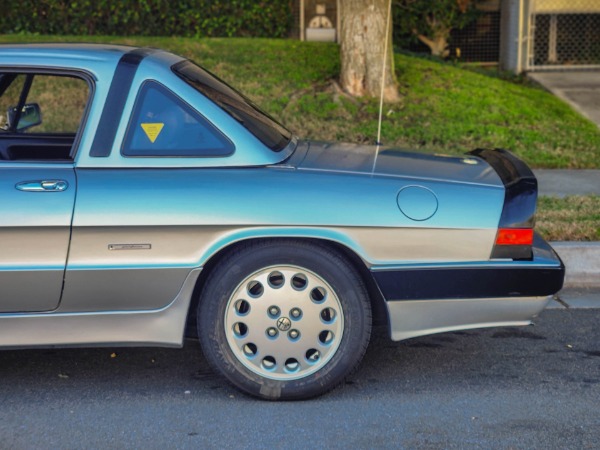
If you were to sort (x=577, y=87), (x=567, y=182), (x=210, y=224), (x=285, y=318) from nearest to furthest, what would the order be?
(x=210, y=224) < (x=285, y=318) < (x=567, y=182) < (x=577, y=87)

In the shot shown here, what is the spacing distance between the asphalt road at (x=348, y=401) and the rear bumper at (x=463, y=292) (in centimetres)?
37

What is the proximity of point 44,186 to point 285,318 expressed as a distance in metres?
1.20

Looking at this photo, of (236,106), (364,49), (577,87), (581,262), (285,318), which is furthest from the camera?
(577,87)

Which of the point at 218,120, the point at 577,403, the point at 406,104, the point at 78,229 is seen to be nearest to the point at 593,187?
the point at 406,104

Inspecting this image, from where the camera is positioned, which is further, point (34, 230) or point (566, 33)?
point (566, 33)

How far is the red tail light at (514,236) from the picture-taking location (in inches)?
172

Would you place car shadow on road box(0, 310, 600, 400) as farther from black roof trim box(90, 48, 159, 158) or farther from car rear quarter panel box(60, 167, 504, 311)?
black roof trim box(90, 48, 159, 158)

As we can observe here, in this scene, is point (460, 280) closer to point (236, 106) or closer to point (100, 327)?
point (236, 106)

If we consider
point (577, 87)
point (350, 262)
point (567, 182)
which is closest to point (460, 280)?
point (350, 262)

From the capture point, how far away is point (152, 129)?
4449 millimetres

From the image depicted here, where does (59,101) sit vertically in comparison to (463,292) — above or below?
above

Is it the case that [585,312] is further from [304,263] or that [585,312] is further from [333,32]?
[333,32]

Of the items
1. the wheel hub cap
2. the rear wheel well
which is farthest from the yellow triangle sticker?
the wheel hub cap

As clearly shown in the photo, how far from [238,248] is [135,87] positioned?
0.86 metres
